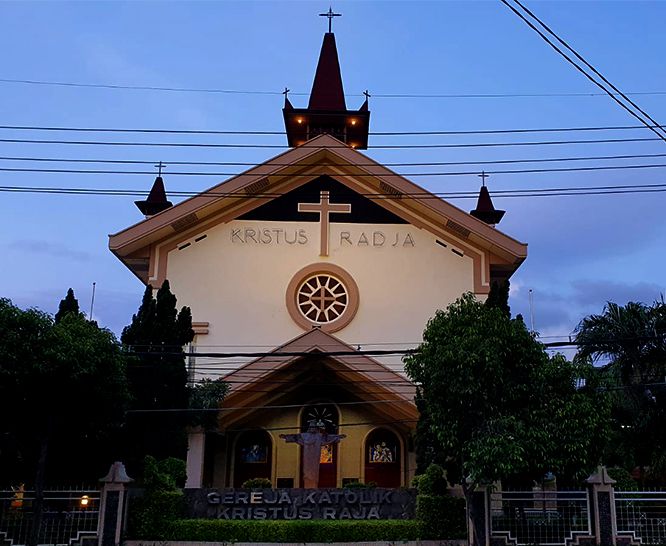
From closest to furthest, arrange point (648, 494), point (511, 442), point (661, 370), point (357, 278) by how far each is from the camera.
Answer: point (511, 442) < point (648, 494) < point (661, 370) < point (357, 278)

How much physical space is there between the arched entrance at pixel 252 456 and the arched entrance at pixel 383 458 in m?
3.06

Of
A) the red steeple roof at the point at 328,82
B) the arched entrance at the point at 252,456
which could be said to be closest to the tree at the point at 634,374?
the arched entrance at the point at 252,456

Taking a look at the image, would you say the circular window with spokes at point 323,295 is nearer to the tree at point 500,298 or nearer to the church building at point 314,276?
the church building at point 314,276

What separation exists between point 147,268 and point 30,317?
1077 centimetres

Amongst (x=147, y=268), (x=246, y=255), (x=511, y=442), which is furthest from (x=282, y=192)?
(x=511, y=442)

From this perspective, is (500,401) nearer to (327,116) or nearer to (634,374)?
(634,374)

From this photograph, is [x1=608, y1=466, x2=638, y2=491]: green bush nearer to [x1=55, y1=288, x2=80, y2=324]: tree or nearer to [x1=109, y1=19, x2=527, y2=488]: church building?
[x1=109, y1=19, x2=527, y2=488]: church building

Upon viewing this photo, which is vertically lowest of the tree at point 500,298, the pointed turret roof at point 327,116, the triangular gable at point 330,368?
the triangular gable at point 330,368

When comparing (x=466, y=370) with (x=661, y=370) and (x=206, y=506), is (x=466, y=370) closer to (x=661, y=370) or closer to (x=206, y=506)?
(x=206, y=506)

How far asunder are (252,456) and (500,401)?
10519mm

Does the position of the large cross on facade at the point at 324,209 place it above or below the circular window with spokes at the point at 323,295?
above

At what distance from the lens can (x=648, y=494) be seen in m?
19.0

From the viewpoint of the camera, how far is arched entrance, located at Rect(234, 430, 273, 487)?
2636cm

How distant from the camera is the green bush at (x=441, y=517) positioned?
19391mm
